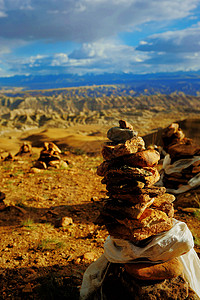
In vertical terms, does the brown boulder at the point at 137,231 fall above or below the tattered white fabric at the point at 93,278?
above

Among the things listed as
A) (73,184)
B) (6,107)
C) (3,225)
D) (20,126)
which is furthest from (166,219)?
(6,107)

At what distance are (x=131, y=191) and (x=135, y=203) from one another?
175 mm

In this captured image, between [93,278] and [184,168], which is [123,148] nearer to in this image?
[93,278]

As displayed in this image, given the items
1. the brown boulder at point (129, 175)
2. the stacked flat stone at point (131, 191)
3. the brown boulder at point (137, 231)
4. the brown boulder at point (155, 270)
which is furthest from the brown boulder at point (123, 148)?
the brown boulder at point (155, 270)

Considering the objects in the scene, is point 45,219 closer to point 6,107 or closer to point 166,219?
point 166,219

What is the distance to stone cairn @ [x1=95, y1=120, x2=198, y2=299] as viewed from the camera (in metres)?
3.10

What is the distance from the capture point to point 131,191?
3.27 metres

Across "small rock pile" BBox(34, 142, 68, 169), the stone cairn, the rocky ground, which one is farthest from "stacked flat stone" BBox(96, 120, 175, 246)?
"small rock pile" BBox(34, 142, 68, 169)

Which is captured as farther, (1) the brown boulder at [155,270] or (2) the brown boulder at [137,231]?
(2) the brown boulder at [137,231]

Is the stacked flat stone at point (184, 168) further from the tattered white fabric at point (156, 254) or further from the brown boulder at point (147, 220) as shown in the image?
the brown boulder at point (147, 220)

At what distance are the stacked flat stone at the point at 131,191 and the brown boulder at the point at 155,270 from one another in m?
0.31

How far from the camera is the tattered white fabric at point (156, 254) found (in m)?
3.15

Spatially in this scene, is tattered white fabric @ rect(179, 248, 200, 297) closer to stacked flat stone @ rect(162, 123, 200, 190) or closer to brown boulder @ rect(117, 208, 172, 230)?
brown boulder @ rect(117, 208, 172, 230)

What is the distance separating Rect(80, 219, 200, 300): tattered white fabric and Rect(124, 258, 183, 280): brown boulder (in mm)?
76
